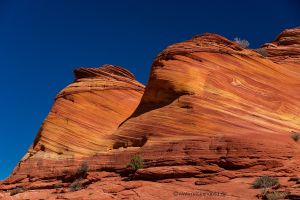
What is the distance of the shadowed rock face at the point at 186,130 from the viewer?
2156cm

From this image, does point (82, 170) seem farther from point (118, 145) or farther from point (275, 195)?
point (275, 195)

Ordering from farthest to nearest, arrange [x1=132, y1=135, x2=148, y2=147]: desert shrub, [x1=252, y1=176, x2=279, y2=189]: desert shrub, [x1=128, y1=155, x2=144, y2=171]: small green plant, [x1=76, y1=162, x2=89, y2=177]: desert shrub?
[x1=76, y1=162, x2=89, y2=177]: desert shrub
[x1=132, y1=135, x2=148, y2=147]: desert shrub
[x1=128, y1=155, x2=144, y2=171]: small green plant
[x1=252, y1=176, x2=279, y2=189]: desert shrub

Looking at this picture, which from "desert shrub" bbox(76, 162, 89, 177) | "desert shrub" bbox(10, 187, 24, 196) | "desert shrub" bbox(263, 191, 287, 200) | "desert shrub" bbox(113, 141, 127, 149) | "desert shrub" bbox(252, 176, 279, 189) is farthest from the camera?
"desert shrub" bbox(10, 187, 24, 196)

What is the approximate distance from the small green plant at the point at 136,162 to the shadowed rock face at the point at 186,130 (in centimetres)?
29

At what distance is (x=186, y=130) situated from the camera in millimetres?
25875

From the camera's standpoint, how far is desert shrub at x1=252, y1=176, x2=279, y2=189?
1841 centimetres

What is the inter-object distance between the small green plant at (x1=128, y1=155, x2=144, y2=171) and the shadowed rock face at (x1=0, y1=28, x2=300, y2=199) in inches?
11.5

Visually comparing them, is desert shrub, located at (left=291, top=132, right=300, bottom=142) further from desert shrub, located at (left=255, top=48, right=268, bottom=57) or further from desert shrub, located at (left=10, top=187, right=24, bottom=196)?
desert shrub, located at (left=10, top=187, right=24, bottom=196)

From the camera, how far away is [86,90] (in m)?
39.2

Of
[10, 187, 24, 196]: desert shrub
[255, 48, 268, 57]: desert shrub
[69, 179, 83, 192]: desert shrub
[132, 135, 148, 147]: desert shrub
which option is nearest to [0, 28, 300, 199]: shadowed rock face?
[132, 135, 148, 147]: desert shrub

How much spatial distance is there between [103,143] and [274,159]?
13.4m

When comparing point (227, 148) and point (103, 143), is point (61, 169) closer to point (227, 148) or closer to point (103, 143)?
point (103, 143)

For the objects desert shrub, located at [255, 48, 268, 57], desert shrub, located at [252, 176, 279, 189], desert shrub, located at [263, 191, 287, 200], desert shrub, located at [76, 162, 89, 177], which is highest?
desert shrub, located at [255, 48, 268, 57]

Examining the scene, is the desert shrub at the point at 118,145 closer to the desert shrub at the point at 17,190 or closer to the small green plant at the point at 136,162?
the small green plant at the point at 136,162
